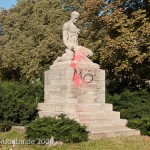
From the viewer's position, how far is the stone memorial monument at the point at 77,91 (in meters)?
13.4

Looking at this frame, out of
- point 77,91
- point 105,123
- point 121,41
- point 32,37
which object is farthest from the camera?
point 32,37

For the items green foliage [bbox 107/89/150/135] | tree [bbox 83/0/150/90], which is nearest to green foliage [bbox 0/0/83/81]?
tree [bbox 83/0/150/90]

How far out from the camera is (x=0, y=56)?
36219mm

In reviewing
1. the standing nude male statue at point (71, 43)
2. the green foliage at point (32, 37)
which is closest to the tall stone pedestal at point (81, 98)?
the standing nude male statue at point (71, 43)

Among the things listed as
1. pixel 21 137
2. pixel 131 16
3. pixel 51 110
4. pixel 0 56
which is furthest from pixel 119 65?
pixel 0 56

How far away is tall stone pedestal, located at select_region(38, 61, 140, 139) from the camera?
13.3 metres

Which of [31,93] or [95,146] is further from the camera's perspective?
[31,93]

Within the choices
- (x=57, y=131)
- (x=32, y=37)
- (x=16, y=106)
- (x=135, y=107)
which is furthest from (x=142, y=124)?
(x=32, y=37)

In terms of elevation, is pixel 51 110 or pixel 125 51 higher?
pixel 125 51

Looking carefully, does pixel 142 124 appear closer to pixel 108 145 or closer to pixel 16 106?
pixel 108 145

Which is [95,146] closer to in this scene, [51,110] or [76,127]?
[76,127]

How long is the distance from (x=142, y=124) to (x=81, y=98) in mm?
2416

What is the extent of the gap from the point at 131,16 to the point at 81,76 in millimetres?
6544

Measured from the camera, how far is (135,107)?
631 inches
